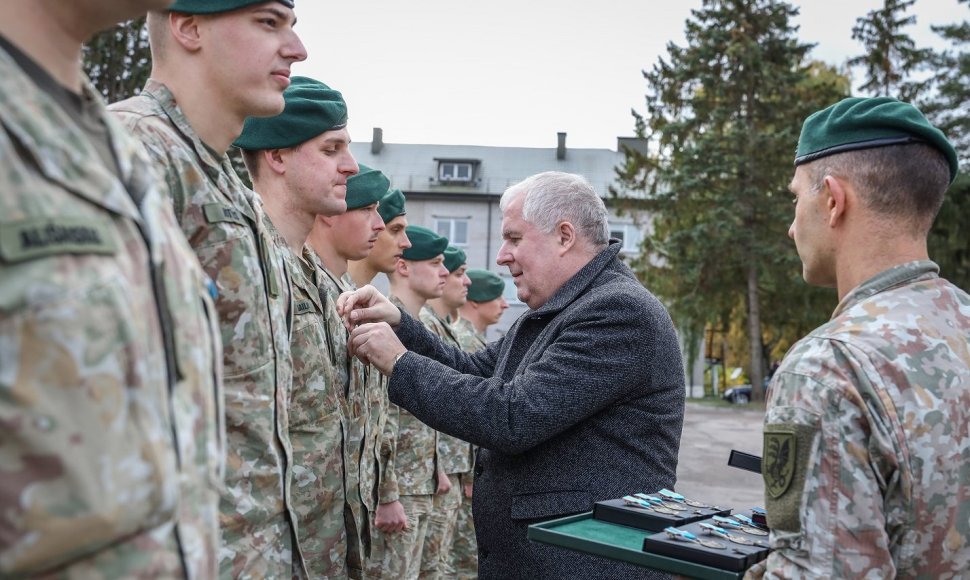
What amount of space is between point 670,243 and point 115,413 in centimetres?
2769

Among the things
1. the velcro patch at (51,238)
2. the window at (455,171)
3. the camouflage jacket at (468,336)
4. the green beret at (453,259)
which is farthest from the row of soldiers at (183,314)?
the window at (455,171)

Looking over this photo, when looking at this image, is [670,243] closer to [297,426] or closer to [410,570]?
[410,570]

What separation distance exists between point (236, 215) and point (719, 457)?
1324 cm

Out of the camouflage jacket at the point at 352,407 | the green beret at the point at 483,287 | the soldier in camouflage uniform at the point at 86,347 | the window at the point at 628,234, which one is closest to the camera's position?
the soldier in camouflage uniform at the point at 86,347

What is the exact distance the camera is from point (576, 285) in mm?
3807

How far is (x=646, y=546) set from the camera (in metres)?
2.27

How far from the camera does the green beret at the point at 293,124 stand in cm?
345

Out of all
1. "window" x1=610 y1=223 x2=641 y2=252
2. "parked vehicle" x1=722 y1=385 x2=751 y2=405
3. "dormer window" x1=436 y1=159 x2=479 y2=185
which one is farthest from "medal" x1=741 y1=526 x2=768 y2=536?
"dormer window" x1=436 y1=159 x2=479 y2=185

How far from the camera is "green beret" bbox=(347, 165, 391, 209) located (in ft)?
15.3

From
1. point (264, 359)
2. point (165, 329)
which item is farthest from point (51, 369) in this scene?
point (264, 359)

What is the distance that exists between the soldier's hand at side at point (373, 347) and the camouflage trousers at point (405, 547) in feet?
5.67

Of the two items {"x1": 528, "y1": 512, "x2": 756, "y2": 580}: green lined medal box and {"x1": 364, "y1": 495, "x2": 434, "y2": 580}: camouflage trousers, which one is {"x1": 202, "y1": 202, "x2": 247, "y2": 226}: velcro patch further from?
{"x1": 364, "y1": 495, "x2": 434, "y2": 580}: camouflage trousers

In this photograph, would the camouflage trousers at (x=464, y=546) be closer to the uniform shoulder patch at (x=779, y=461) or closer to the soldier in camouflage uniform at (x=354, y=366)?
the soldier in camouflage uniform at (x=354, y=366)

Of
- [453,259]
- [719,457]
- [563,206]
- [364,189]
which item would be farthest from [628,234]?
[563,206]
